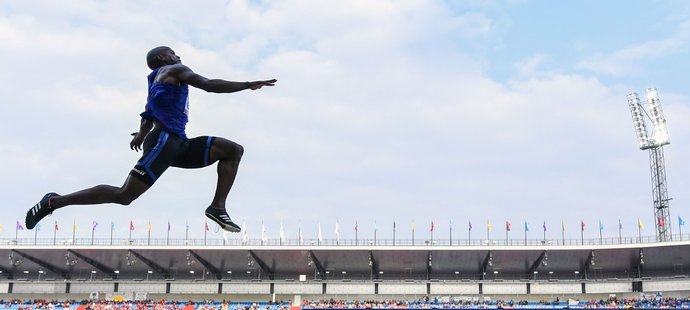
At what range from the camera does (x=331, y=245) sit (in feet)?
221

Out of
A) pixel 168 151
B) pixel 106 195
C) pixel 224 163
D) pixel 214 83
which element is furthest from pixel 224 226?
pixel 214 83

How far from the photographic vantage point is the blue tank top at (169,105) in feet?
27.1

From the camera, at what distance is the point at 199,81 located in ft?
26.1

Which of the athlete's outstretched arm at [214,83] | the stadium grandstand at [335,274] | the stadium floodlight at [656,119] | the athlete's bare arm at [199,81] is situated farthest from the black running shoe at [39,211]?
the stadium floodlight at [656,119]

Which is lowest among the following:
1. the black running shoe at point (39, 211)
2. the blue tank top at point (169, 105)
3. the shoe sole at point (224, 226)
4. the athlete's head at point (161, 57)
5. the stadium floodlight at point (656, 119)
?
the shoe sole at point (224, 226)

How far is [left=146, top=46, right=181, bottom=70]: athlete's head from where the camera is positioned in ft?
29.1

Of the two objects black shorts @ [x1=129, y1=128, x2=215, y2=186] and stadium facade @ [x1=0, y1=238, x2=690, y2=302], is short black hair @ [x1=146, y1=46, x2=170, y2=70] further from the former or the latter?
stadium facade @ [x1=0, y1=238, x2=690, y2=302]

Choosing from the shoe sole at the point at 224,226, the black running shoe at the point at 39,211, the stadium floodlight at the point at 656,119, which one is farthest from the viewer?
the stadium floodlight at the point at 656,119

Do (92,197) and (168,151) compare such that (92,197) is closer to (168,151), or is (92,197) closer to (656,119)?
(168,151)

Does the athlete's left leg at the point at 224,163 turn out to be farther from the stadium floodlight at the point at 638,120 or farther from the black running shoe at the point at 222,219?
the stadium floodlight at the point at 638,120

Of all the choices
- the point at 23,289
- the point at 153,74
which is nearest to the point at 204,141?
the point at 153,74

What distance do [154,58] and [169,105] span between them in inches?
34.4

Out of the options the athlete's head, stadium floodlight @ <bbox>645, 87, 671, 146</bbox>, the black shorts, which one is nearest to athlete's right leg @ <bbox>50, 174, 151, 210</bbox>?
the black shorts

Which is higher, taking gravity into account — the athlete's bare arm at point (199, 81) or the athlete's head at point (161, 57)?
the athlete's head at point (161, 57)
